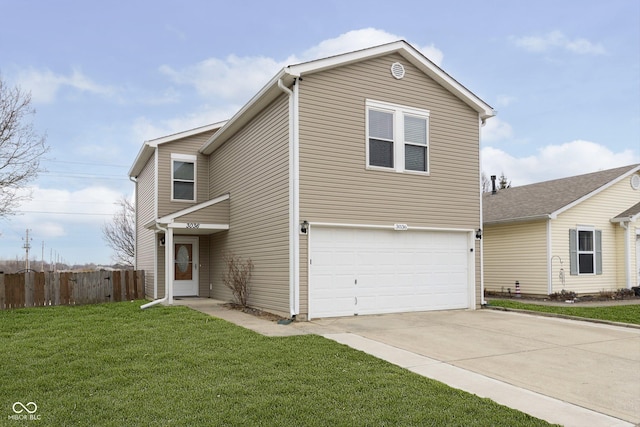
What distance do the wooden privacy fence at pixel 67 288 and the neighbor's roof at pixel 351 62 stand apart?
6076mm

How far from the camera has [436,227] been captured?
12.9 m

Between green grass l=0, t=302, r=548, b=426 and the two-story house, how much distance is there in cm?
321

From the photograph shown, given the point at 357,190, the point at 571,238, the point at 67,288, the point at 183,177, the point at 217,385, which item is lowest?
the point at 217,385

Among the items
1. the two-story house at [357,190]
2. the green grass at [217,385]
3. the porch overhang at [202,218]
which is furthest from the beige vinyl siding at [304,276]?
the porch overhang at [202,218]

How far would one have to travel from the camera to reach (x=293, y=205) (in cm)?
1107

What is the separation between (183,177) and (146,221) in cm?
267

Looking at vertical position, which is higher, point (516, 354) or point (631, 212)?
point (631, 212)

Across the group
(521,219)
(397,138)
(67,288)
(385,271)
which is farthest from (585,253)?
(67,288)

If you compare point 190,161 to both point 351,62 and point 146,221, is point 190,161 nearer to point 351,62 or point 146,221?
point 146,221

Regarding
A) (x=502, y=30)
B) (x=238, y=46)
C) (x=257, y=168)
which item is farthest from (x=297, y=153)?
(x=502, y=30)

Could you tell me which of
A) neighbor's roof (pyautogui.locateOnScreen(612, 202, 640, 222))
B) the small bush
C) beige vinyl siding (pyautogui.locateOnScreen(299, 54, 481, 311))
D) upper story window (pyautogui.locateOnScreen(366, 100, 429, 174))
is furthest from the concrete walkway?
neighbor's roof (pyautogui.locateOnScreen(612, 202, 640, 222))

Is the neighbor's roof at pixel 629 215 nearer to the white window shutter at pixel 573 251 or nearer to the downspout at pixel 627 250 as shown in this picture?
the downspout at pixel 627 250

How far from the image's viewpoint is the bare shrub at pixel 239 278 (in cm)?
1331

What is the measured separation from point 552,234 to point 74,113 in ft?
62.3
